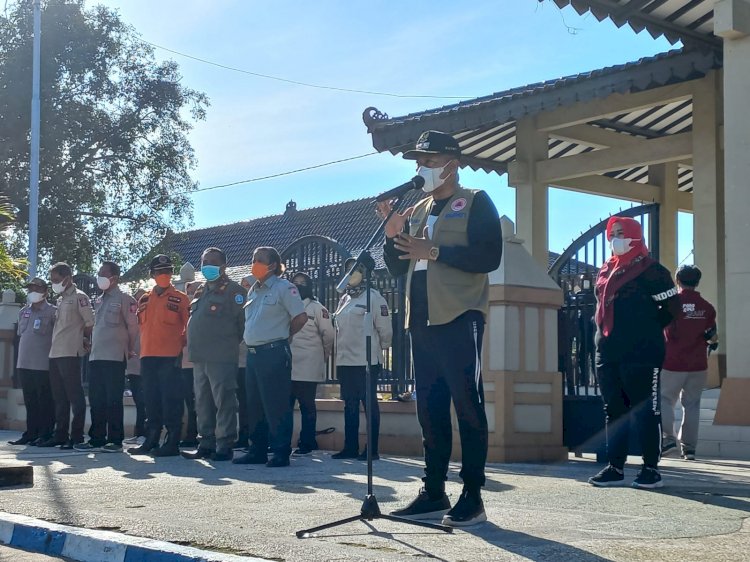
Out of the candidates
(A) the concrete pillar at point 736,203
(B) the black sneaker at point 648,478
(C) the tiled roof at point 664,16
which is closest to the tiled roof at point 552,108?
(C) the tiled roof at point 664,16

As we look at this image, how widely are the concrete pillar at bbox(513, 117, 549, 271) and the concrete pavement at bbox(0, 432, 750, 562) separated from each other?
8998mm

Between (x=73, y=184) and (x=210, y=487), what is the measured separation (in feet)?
74.3

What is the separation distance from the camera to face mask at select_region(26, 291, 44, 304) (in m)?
11.4

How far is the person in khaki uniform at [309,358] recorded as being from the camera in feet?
33.1

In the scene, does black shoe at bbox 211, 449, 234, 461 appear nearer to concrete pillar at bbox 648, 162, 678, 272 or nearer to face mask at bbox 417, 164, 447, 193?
face mask at bbox 417, 164, 447, 193

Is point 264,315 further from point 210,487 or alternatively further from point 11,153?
point 11,153

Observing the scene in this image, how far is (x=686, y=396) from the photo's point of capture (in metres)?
10.1

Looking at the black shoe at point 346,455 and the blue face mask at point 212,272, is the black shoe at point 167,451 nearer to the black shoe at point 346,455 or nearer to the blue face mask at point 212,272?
the black shoe at point 346,455

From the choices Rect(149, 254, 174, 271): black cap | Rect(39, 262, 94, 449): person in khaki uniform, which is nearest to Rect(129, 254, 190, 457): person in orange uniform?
Rect(149, 254, 174, 271): black cap

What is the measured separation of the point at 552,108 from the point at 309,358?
606cm

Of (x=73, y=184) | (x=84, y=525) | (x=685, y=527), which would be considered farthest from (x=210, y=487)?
(x=73, y=184)

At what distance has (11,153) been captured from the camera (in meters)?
28.1

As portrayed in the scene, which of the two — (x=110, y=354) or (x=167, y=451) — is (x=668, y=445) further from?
(x=110, y=354)

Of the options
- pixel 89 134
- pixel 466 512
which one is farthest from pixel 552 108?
pixel 89 134
